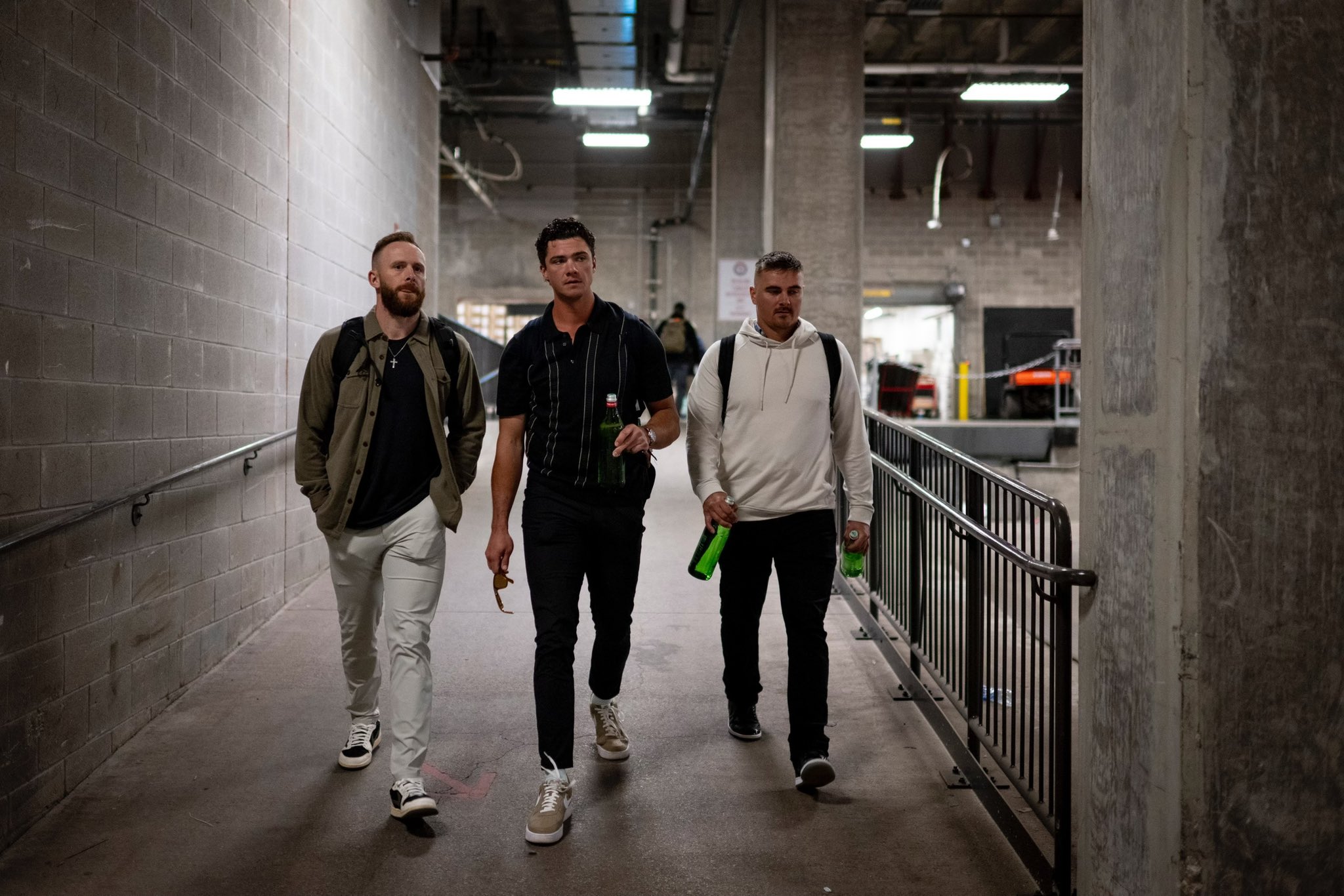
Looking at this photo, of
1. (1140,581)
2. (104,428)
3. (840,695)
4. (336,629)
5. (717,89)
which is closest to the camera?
(1140,581)

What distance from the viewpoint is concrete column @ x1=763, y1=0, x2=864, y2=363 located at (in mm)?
9094

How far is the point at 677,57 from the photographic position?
1413cm

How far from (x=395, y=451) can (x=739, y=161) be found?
39.6 feet

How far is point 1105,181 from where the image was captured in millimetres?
2299

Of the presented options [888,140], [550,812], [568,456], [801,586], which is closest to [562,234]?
[568,456]

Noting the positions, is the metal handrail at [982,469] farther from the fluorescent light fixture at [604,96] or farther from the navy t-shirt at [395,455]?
the fluorescent light fixture at [604,96]

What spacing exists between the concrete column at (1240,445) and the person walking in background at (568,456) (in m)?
1.37

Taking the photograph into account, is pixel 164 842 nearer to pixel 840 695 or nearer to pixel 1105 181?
pixel 840 695

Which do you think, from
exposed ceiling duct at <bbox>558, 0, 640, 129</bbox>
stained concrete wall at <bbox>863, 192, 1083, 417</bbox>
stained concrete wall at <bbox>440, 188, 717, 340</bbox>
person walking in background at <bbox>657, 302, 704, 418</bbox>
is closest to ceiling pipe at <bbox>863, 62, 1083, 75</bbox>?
exposed ceiling duct at <bbox>558, 0, 640, 129</bbox>

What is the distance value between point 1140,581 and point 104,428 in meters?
3.09

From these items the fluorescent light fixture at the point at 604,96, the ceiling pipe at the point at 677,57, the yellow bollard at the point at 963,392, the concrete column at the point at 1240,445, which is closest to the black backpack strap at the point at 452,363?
the concrete column at the point at 1240,445

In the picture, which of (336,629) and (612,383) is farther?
(336,629)

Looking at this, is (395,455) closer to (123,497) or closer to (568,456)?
(568,456)

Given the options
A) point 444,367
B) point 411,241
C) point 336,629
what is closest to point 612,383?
point 444,367
